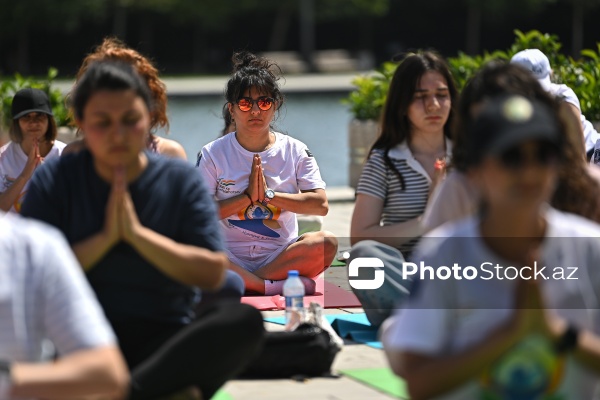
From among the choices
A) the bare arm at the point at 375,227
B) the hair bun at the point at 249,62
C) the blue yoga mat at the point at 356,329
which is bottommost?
the blue yoga mat at the point at 356,329

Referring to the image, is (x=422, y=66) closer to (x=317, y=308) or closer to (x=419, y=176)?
(x=419, y=176)

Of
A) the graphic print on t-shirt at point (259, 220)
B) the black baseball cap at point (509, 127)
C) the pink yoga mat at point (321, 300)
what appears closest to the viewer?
the black baseball cap at point (509, 127)

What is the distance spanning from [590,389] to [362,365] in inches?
110

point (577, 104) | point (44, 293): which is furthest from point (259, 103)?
point (44, 293)

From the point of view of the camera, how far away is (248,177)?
741 cm

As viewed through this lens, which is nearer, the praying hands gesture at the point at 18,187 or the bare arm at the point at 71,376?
the bare arm at the point at 71,376

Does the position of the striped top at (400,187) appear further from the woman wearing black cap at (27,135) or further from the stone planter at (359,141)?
the stone planter at (359,141)

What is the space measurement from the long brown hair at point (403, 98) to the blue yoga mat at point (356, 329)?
2.47ft

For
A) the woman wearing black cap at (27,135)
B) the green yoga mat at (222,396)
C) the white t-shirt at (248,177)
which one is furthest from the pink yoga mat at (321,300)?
the green yoga mat at (222,396)

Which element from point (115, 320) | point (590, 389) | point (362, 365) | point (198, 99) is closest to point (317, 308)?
point (362, 365)

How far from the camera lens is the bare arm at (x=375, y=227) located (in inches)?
238

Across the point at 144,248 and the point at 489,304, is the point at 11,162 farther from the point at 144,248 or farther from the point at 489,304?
the point at 489,304

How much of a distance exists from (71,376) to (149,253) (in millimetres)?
1150

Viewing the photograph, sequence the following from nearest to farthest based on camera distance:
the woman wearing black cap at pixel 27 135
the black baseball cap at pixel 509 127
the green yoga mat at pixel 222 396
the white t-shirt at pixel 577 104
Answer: the black baseball cap at pixel 509 127
the green yoga mat at pixel 222 396
the woman wearing black cap at pixel 27 135
the white t-shirt at pixel 577 104
